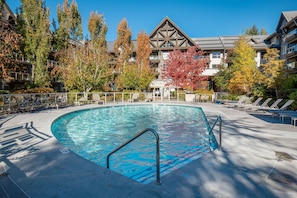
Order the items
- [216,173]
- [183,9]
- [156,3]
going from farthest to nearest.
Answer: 1. [183,9]
2. [156,3]
3. [216,173]

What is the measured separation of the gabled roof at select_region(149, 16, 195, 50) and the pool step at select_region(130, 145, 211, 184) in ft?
96.3

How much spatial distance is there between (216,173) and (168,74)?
23366mm

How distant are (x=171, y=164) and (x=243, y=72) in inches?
798

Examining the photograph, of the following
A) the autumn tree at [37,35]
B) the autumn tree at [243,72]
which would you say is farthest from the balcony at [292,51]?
the autumn tree at [37,35]

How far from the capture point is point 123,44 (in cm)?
3139

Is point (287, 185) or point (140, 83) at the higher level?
point (140, 83)

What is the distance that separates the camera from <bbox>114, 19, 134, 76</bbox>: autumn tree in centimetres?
3075

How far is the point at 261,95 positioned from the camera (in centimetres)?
1825

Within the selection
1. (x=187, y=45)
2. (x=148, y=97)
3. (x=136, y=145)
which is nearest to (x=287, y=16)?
(x=187, y=45)

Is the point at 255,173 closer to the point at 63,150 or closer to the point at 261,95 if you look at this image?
the point at 63,150

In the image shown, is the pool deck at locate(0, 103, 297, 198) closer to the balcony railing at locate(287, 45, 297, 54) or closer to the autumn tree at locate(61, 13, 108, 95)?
the autumn tree at locate(61, 13, 108, 95)

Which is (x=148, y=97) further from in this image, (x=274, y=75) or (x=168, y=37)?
(x=168, y=37)

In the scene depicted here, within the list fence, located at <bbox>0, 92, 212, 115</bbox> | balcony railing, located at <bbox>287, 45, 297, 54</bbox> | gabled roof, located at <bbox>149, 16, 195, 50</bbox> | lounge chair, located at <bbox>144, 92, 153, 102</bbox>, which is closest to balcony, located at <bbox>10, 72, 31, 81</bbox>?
fence, located at <bbox>0, 92, 212, 115</bbox>

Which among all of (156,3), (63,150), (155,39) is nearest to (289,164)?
(63,150)
